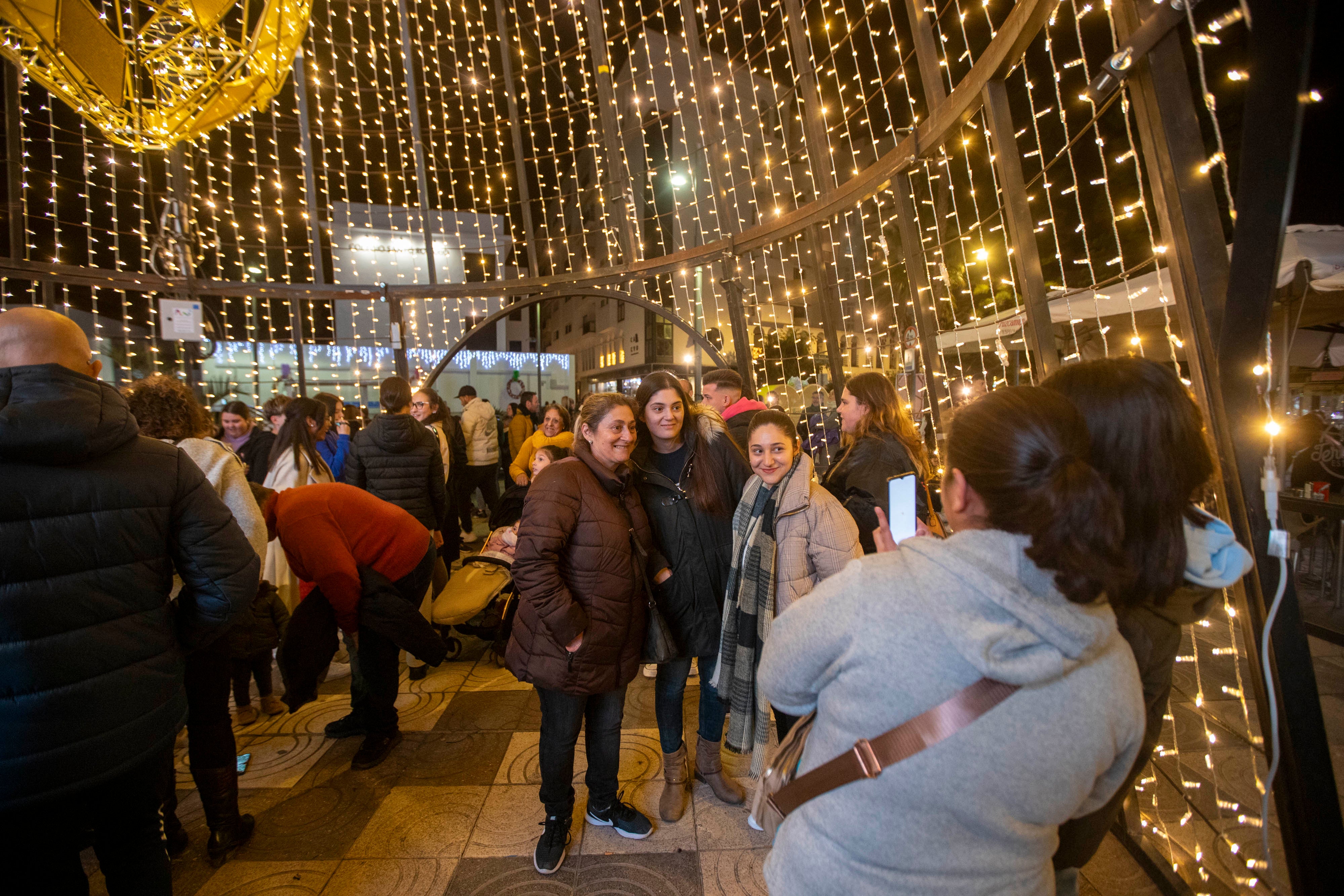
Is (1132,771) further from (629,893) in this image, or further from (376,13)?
(376,13)

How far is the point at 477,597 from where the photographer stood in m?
3.97

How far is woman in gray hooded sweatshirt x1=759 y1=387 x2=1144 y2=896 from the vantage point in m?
0.83

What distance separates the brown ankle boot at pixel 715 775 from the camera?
8.72 ft

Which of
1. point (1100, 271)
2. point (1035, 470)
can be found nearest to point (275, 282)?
point (1035, 470)

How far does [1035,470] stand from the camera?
0.87 m

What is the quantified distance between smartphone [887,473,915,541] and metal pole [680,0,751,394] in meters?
5.17

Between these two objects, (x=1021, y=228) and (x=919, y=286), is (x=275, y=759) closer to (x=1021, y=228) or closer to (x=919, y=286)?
(x=1021, y=228)

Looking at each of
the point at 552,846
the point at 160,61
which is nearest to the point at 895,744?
the point at 552,846

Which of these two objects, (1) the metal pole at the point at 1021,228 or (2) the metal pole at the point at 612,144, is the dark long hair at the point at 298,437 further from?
(2) the metal pole at the point at 612,144

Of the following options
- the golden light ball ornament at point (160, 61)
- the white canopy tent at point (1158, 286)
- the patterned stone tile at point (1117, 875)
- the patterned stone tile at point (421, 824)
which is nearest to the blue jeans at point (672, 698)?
the patterned stone tile at point (421, 824)

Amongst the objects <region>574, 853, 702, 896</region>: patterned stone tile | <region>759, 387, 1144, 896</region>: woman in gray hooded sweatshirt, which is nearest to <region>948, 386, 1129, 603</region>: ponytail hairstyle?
<region>759, 387, 1144, 896</region>: woman in gray hooded sweatshirt

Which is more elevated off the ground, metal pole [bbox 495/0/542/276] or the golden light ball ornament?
metal pole [bbox 495/0/542/276]

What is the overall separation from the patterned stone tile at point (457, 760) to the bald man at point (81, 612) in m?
1.20

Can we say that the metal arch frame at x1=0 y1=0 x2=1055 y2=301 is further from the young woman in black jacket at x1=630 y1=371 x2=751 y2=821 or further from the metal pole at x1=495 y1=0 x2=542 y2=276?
the young woman in black jacket at x1=630 y1=371 x2=751 y2=821
